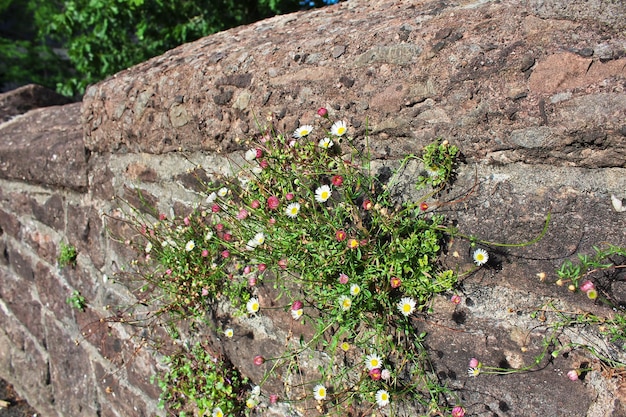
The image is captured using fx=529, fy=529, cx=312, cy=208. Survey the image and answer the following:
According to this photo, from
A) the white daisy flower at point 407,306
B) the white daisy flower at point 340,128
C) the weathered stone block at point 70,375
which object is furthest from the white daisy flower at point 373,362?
the weathered stone block at point 70,375

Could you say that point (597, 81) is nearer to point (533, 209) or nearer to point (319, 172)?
point (533, 209)

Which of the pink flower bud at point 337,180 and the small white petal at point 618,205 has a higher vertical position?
the pink flower bud at point 337,180

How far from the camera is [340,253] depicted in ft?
4.37

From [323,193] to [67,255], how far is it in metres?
1.77

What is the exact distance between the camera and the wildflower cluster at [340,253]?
1.30 metres

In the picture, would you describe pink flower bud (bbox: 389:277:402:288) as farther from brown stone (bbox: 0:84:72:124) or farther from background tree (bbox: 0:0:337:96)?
background tree (bbox: 0:0:337:96)

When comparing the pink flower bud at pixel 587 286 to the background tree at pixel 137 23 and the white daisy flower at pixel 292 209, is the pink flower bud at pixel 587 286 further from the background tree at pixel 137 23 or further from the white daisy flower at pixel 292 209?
the background tree at pixel 137 23

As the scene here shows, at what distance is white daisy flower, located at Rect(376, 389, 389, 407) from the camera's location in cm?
135

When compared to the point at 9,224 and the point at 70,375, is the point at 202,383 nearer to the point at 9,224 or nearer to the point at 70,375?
the point at 70,375

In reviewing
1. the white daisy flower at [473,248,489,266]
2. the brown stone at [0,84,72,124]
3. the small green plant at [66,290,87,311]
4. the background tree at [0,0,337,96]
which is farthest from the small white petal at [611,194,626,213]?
the background tree at [0,0,337,96]

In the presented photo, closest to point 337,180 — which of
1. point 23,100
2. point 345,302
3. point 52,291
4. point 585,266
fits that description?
point 345,302

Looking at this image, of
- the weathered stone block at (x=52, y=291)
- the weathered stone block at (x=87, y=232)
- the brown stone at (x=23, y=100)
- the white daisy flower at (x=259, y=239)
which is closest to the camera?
the white daisy flower at (x=259, y=239)

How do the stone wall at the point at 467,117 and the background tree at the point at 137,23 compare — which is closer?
the stone wall at the point at 467,117

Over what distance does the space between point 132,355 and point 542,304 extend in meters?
1.78
